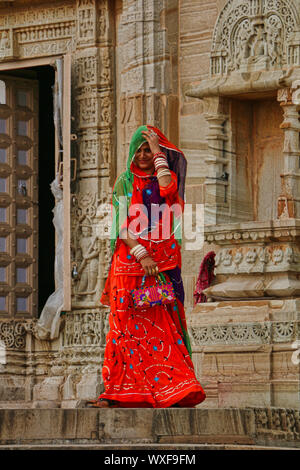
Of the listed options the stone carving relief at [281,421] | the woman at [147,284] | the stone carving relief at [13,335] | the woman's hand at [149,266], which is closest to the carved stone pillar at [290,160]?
the woman at [147,284]

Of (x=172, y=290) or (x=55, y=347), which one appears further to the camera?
(x=55, y=347)

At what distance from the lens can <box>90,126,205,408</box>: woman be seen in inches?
405

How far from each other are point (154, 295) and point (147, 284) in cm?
10

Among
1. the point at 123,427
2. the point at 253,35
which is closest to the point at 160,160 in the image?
the point at 123,427

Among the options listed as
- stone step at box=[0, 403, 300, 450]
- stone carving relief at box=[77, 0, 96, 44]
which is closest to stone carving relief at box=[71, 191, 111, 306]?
stone carving relief at box=[77, 0, 96, 44]

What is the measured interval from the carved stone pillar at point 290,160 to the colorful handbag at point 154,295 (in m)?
2.72

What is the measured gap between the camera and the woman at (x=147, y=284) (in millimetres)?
10289

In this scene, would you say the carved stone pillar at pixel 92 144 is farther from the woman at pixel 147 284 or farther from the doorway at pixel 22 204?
the woman at pixel 147 284

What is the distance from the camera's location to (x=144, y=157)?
1053 cm

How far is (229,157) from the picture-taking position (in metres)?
13.6

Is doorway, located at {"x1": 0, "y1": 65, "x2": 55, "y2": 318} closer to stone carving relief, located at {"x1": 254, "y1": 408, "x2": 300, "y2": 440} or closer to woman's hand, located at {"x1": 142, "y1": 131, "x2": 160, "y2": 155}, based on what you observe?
stone carving relief, located at {"x1": 254, "y1": 408, "x2": 300, "y2": 440}

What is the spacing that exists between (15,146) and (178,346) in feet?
20.8
